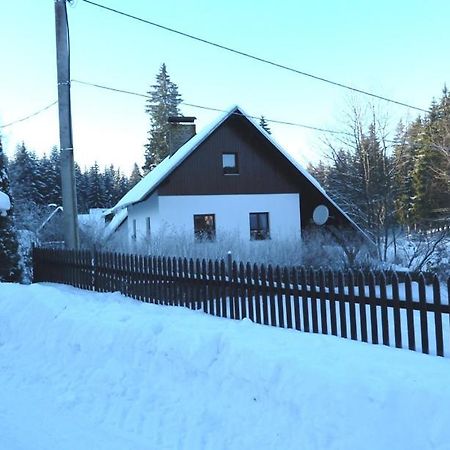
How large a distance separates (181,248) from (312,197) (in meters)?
9.76

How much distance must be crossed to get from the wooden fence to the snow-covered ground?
0.69 metres

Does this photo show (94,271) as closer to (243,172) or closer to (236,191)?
(236,191)

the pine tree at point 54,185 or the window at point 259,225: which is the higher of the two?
the pine tree at point 54,185

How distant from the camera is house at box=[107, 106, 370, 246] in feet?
71.2

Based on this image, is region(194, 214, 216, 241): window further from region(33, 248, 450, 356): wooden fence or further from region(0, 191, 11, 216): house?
region(33, 248, 450, 356): wooden fence

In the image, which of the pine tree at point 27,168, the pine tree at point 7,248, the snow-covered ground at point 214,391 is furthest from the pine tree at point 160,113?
the snow-covered ground at point 214,391

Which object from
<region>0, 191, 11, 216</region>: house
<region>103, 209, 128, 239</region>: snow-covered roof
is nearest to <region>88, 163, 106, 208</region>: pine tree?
<region>103, 209, 128, 239</region>: snow-covered roof

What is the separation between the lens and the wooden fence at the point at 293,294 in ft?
18.2

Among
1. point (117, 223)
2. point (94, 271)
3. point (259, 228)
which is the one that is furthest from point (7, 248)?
point (117, 223)

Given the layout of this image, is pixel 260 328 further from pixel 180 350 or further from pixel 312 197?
pixel 312 197

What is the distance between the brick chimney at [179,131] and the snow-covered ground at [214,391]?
786 inches

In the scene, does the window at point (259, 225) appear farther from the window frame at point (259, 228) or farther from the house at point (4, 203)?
the house at point (4, 203)

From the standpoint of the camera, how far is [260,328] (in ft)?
20.1

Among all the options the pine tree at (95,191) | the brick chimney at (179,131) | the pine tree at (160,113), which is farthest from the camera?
the pine tree at (95,191)
